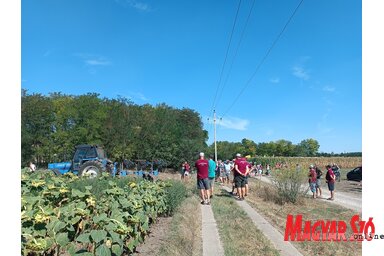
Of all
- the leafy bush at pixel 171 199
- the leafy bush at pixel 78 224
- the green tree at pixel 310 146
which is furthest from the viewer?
the green tree at pixel 310 146

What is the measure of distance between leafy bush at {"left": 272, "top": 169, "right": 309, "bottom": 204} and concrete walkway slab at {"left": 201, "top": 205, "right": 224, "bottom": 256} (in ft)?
15.2

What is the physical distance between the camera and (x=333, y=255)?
5.58 metres

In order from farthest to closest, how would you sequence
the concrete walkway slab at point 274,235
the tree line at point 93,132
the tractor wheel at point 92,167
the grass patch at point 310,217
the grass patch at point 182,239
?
the tree line at point 93,132
the tractor wheel at point 92,167
the grass patch at point 310,217
the concrete walkway slab at point 274,235
the grass patch at point 182,239

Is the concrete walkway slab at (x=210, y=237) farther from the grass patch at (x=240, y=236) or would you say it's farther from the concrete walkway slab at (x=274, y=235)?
the concrete walkway slab at (x=274, y=235)

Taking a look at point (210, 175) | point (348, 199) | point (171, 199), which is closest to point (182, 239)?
point (171, 199)

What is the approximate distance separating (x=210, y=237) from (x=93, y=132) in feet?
116

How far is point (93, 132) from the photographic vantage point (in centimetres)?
3944

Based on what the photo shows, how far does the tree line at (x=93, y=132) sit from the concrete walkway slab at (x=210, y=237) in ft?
106

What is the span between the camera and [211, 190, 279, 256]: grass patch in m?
5.44

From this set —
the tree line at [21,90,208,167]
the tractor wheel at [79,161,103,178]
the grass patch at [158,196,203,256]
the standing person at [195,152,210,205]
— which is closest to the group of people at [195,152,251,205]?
the standing person at [195,152,210,205]

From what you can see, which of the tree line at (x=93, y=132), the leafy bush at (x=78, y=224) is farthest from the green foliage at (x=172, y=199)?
the tree line at (x=93, y=132)

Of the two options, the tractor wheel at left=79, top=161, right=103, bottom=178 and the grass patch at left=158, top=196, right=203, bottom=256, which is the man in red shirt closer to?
the grass patch at left=158, top=196, right=203, bottom=256

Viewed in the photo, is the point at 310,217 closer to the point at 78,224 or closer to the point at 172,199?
the point at 172,199

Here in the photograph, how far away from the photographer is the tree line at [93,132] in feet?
128
